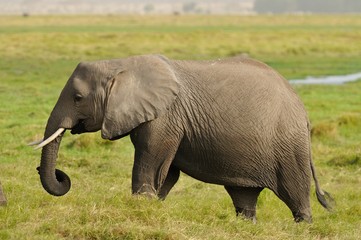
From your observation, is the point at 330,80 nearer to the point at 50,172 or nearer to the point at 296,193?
the point at 296,193

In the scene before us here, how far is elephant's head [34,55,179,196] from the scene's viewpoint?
762cm

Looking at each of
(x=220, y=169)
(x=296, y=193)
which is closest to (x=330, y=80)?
(x=296, y=193)

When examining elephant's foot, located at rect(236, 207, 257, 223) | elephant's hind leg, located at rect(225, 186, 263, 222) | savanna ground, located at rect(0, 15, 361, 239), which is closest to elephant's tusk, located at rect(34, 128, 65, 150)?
savanna ground, located at rect(0, 15, 361, 239)

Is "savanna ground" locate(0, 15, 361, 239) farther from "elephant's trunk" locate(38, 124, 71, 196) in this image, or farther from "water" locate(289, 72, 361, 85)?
"water" locate(289, 72, 361, 85)

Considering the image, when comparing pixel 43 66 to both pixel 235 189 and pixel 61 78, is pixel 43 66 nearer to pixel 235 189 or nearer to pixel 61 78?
pixel 61 78

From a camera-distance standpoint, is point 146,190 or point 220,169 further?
point 220,169

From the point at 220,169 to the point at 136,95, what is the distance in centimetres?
104

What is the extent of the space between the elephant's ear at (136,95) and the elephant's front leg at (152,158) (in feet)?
0.54

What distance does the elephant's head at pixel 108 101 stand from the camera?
25.0ft

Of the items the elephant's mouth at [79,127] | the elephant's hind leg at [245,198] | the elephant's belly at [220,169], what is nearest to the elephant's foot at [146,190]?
the elephant's belly at [220,169]

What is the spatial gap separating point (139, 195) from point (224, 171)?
88 centimetres

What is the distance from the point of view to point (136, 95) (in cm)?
768

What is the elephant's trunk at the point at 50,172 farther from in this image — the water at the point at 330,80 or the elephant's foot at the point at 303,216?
the water at the point at 330,80

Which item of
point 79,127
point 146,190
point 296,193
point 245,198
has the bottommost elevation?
point 245,198
